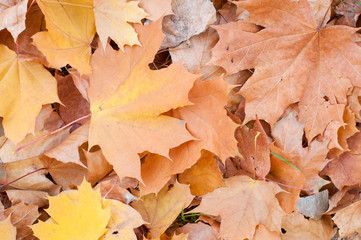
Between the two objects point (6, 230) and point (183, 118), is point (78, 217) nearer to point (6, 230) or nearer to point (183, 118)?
point (6, 230)

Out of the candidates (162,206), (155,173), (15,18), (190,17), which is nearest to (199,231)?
(162,206)

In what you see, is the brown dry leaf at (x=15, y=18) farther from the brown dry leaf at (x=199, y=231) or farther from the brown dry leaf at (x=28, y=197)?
the brown dry leaf at (x=199, y=231)

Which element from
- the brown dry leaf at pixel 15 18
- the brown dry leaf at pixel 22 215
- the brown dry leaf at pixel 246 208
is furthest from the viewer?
the brown dry leaf at pixel 22 215

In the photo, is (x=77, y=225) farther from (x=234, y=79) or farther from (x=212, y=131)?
(x=234, y=79)

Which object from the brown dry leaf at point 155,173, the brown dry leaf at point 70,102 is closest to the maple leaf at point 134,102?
the brown dry leaf at point 155,173

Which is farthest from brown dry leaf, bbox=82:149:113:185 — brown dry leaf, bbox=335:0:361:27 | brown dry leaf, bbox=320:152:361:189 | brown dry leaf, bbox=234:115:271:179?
brown dry leaf, bbox=335:0:361:27

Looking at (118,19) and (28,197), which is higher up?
(118,19)

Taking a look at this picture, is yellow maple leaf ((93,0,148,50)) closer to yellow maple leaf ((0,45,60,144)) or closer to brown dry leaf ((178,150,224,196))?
yellow maple leaf ((0,45,60,144))
